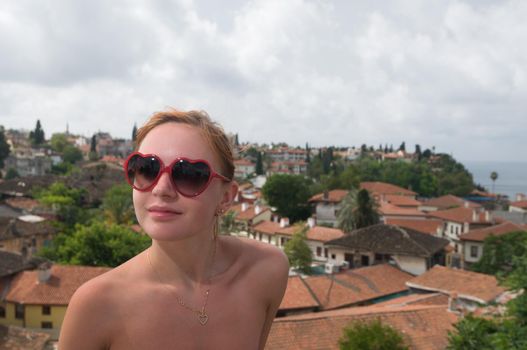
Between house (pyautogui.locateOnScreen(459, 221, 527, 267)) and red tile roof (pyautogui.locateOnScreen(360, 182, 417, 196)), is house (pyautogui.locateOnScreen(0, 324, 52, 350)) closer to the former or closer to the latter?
house (pyautogui.locateOnScreen(459, 221, 527, 267))

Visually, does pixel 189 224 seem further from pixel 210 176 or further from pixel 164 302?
pixel 164 302

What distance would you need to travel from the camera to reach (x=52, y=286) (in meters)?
23.8

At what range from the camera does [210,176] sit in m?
2.54

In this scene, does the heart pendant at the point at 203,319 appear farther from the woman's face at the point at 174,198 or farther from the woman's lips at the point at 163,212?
the woman's lips at the point at 163,212

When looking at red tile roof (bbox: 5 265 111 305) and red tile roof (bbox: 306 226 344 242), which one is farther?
red tile roof (bbox: 306 226 344 242)

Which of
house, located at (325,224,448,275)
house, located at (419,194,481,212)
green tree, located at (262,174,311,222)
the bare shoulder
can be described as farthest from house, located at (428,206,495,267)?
the bare shoulder

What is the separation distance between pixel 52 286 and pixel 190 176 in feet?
79.8

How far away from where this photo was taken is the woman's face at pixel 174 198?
8.12ft

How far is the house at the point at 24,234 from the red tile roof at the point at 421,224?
106ft

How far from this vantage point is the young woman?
241 cm

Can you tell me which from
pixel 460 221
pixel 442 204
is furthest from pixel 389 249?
pixel 442 204

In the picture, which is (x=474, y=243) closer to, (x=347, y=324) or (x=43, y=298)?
(x=347, y=324)

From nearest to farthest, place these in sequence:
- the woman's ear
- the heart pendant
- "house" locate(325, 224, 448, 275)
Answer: the heart pendant, the woman's ear, "house" locate(325, 224, 448, 275)

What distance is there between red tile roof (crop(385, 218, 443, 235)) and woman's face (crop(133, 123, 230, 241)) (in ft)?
147
